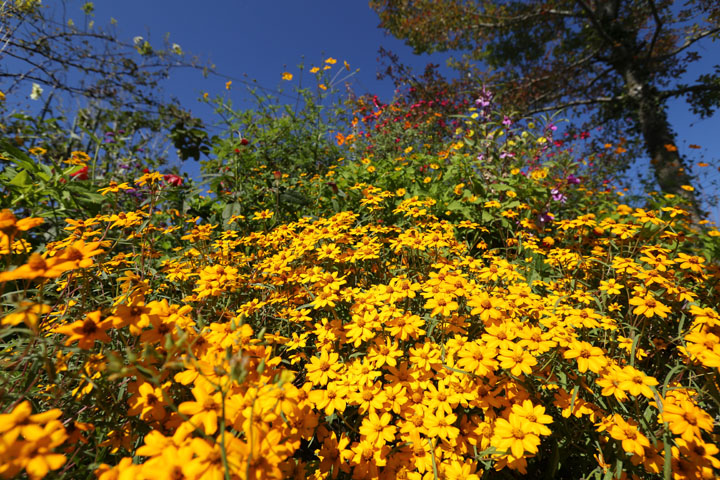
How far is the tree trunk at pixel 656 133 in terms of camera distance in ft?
19.4

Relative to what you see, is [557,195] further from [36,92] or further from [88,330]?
[36,92]

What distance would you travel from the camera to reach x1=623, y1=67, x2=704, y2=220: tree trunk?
19.4 feet

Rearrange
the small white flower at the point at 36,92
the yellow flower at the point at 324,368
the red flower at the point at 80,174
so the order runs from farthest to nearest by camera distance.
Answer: the small white flower at the point at 36,92
the red flower at the point at 80,174
the yellow flower at the point at 324,368

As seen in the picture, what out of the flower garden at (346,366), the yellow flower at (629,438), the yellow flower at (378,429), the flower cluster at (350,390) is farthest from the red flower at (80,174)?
the yellow flower at (629,438)

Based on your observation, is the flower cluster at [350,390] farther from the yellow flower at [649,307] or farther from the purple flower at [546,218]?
the purple flower at [546,218]

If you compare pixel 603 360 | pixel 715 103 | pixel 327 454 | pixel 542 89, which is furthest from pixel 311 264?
pixel 715 103

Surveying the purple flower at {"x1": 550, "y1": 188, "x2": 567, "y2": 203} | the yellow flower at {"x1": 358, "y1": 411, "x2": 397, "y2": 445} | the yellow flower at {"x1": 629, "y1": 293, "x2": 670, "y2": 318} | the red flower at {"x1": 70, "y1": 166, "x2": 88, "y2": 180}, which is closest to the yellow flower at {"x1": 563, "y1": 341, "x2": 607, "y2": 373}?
the yellow flower at {"x1": 629, "y1": 293, "x2": 670, "y2": 318}

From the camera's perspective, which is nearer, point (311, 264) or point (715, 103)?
point (311, 264)

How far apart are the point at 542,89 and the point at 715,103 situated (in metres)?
3.09

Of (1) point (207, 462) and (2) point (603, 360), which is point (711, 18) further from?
(1) point (207, 462)

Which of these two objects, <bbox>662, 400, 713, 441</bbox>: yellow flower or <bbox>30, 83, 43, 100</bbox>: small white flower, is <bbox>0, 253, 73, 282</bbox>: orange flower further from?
<bbox>30, 83, 43, 100</bbox>: small white flower

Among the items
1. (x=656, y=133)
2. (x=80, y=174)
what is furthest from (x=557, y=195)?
(x=656, y=133)

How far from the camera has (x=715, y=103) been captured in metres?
6.10

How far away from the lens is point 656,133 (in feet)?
20.8
